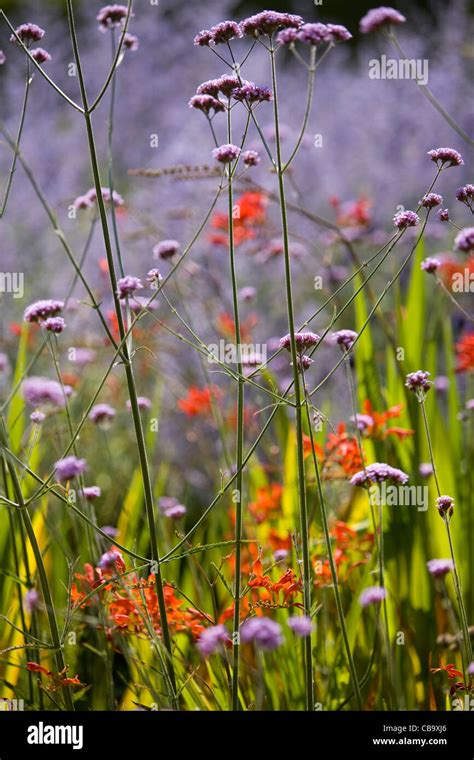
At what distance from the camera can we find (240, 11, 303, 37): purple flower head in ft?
2.95

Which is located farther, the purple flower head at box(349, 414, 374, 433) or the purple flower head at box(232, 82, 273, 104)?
the purple flower head at box(349, 414, 374, 433)

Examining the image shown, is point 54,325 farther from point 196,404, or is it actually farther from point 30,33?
point 196,404

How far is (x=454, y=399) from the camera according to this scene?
154 centimetres

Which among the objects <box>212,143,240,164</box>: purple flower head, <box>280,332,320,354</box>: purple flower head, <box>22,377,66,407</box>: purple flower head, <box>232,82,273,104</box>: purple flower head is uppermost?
<box>232,82,273,104</box>: purple flower head

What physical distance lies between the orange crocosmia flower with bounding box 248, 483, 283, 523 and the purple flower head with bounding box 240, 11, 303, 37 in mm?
822

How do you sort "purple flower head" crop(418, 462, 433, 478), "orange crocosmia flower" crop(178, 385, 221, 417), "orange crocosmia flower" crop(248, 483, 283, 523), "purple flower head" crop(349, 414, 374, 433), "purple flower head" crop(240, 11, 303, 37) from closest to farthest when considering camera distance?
"purple flower head" crop(240, 11, 303, 37), "purple flower head" crop(349, 414, 374, 433), "purple flower head" crop(418, 462, 433, 478), "orange crocosmia flower" crop(248, 483, 283, 523), "orange crocosmia flower" crop(178, 385, 221, 417)

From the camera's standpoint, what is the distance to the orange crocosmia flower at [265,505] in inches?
57.6

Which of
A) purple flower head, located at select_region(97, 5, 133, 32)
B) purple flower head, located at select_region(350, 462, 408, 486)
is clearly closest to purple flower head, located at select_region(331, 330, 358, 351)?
purple flower head, located at select_region(350, 462, 408, 486)

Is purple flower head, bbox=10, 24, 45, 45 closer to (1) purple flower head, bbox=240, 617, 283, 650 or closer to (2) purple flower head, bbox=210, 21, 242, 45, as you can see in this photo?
(2) purple flower head, bbox=210, 21, 242, 45

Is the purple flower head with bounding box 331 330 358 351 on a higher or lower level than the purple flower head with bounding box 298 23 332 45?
lower

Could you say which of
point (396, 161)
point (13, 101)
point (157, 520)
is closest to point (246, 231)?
point (157, 520)
